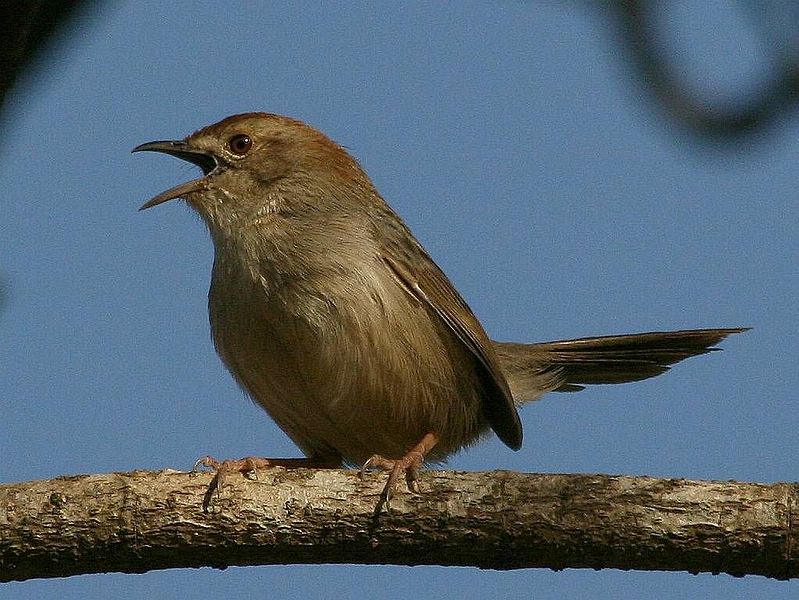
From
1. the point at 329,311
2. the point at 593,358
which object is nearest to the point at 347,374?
the point at 329,311

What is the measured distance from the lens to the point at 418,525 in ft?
15.8

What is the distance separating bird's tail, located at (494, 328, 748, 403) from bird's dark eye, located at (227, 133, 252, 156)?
7.17 ft

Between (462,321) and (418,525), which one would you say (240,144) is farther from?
(418,525)

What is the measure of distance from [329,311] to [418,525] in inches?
61.3

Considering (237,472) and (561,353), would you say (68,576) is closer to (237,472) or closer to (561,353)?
(237,472)

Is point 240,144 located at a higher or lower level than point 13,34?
higher

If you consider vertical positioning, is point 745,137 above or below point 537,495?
above

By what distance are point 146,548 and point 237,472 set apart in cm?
62

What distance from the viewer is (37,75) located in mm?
3656

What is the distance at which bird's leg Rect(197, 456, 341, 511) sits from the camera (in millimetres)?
5020

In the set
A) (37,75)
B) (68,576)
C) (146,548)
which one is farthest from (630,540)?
(37,75)

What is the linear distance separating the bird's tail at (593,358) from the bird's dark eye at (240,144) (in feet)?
7.17

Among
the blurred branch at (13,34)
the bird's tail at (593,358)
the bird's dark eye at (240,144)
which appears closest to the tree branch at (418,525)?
the blurred branch at (13,34)

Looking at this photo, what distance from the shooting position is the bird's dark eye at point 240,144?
6.93m
